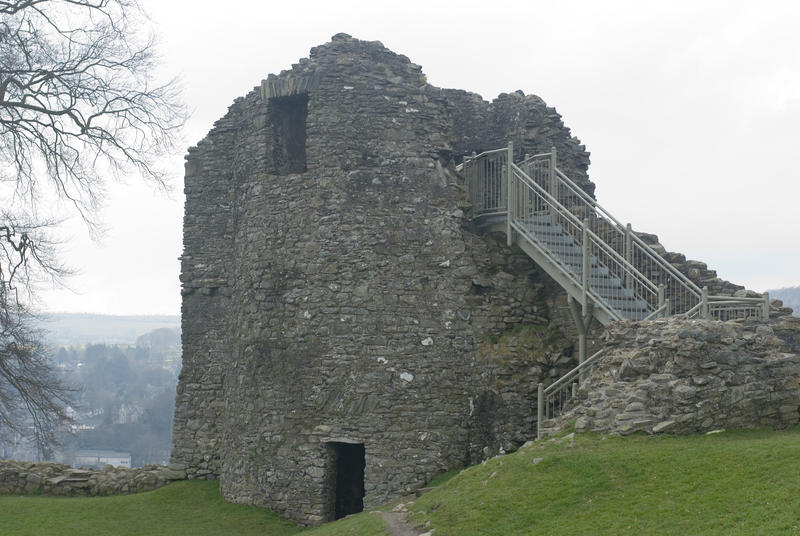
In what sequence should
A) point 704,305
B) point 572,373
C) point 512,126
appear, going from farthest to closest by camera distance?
point 512,126 → point 572,373 → point 704,305

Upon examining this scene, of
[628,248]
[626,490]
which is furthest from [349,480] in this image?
[626,490]

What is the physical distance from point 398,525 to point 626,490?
3.97 meters

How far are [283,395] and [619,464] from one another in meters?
8.89

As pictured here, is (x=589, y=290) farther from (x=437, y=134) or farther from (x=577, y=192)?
(x=437, y=134)

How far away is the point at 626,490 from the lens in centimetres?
1316

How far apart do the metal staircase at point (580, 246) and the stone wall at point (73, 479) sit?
1094cm

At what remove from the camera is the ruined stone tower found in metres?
20.0

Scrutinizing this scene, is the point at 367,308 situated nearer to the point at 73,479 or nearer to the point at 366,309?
the point at 366,309

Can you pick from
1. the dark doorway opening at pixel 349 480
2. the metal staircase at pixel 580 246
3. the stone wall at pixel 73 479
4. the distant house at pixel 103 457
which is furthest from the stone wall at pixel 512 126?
the distant house at pixel 103 457

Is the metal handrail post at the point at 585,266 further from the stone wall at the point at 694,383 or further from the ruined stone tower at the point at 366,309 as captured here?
the ruined stone tower at the point at 366,309

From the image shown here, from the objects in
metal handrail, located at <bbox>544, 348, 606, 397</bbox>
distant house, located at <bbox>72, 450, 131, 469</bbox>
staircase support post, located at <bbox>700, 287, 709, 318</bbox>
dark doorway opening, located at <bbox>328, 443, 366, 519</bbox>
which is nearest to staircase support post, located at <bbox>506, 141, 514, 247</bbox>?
metal handrail, located at <bbox>544, 348, 606, 397</bbox>

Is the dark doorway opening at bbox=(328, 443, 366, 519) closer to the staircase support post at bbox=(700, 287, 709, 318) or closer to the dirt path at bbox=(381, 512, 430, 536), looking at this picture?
the dirt path at bbox=(381, 512, 430, 536)

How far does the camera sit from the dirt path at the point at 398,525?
14.8 m

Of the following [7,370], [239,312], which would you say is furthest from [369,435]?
[7,370]
